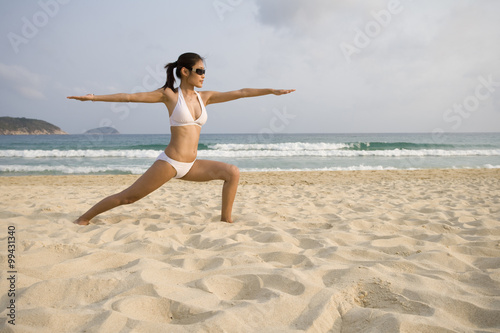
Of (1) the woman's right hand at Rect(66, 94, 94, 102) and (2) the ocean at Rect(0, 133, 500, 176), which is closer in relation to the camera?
(1) the woman's right hand at Rect(66, 94, 94, 102)

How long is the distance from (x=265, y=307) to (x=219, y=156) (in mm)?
19764

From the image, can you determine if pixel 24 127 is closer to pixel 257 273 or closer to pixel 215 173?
pixel 215 173

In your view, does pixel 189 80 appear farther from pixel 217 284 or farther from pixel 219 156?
pixel 219 156

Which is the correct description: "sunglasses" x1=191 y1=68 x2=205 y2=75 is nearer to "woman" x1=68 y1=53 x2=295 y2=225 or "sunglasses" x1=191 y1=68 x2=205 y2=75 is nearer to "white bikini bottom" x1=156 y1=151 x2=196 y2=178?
"woman" x1=68 y1=53 x2=295 y2=225

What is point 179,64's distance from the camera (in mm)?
3857

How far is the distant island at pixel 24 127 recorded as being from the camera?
210 ft

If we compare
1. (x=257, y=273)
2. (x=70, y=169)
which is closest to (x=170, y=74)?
(x=257, y=273)

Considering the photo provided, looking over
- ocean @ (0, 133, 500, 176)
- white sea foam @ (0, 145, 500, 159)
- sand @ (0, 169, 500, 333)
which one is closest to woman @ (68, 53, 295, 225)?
sand @ (0, 169, 500, 333)

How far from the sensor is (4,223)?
3941mm

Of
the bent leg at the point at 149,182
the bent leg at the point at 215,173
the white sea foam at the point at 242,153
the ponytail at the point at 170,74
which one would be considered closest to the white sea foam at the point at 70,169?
the white sea foam at the point at 242,153

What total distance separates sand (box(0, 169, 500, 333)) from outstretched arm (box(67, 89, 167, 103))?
1.33 metres

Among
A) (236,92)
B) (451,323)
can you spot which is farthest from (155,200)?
(451,323)

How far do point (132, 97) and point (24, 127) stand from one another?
240 ft

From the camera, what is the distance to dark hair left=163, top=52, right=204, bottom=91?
3.83 metres
